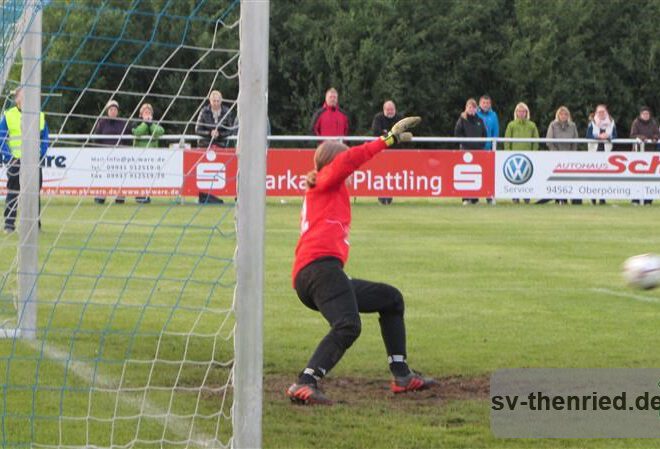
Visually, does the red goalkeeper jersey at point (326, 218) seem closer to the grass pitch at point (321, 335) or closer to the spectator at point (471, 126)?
the grass pitch at point (321, 335)

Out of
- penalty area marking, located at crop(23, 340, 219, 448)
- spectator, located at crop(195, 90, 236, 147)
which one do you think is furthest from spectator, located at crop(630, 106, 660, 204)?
penalty area marking, located at crop(23, 340, 219, 448)

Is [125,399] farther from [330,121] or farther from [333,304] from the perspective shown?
[330,121]

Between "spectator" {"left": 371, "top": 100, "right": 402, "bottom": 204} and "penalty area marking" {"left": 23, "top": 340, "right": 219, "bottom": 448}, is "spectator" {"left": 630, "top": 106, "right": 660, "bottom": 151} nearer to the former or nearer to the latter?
"spectator" {"left": 371, "top": 100, "right": 402, "bottom": 204}

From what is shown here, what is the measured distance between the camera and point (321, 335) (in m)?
10.8

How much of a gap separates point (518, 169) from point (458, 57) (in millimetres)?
26555

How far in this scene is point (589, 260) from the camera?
16.4 m

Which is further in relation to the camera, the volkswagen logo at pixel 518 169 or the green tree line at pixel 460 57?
the green tree line at pixel 460 57

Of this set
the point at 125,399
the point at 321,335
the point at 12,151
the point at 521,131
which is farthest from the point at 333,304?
the point at 521,131

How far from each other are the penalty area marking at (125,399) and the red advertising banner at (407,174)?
52.1ft

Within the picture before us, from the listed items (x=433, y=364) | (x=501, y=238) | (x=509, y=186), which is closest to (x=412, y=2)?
(x=509, y=186)

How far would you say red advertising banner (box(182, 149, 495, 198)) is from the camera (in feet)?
85.2

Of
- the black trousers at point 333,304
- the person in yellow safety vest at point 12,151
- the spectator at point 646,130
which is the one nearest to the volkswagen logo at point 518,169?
the spectator at point 646,130

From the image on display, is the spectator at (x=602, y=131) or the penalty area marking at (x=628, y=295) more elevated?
the spectator at (x=602, y=131)

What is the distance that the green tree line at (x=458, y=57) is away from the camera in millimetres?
48438
